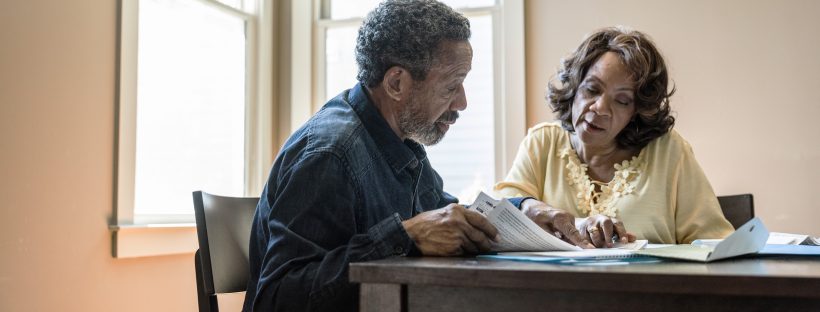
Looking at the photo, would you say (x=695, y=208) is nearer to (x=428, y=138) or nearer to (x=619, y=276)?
(x=428, y=138)

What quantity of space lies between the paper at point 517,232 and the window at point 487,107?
1.97 meters

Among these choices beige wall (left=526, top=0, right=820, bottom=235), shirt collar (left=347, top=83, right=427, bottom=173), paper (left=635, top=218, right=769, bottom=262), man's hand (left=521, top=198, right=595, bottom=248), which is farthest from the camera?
beige wall (left=526, top=0, right=820, bottom=235)

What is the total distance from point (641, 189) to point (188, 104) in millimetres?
1852

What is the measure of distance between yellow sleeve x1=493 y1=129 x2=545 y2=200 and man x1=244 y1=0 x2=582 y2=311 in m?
0.54

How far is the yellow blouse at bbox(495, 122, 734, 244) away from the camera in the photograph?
2.09m

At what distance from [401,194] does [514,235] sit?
0.26 meters

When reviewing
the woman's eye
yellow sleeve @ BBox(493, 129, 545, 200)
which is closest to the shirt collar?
yellow sleeve @ BBox(493, 129, 545, 200)

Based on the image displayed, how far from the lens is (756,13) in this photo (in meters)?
3.04

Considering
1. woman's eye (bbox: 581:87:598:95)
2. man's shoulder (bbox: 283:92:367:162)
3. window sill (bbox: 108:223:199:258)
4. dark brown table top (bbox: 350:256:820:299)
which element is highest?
woman's eye (bbox: 581:87:598:95)

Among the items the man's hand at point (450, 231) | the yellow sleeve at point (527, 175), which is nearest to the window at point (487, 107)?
the yellow sleeve at point (527, 175)

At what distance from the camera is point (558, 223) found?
1.61m

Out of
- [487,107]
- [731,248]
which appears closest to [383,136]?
[731,248]

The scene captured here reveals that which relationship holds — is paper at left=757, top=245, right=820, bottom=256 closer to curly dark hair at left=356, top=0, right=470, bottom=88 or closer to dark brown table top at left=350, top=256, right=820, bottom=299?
dark brown table top at left=350, top=256, right=820, bottom=299

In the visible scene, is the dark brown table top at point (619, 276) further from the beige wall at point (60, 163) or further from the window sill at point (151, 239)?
the window sill at point (151, 239)
